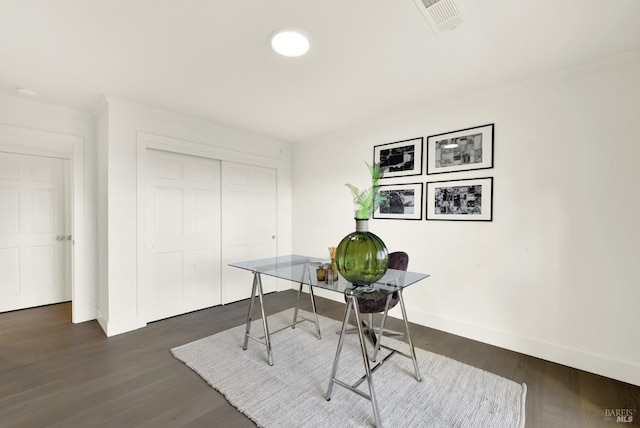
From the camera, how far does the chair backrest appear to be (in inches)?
103

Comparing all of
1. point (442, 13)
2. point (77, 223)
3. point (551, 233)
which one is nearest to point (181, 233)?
point (77, 223)

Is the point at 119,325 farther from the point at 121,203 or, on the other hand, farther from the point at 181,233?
the point at 121,203

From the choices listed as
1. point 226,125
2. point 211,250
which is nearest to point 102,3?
point 226,125

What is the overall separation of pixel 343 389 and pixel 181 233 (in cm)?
265

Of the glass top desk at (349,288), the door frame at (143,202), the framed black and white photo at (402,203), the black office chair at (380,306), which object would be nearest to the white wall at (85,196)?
the door frame at (143,202)

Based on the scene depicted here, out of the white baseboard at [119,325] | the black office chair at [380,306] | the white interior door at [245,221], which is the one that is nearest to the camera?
the black office chair at [380,306]

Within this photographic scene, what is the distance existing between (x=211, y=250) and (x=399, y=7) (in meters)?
3.38

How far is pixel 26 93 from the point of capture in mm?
2746

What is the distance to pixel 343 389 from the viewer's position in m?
2.01

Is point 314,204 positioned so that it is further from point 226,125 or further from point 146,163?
point 146,163

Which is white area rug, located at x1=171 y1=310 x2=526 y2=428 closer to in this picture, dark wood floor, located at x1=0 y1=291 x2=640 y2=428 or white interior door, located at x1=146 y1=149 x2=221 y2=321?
dark wood floor, located at x1=0 y1=291 x2=640 y2=428

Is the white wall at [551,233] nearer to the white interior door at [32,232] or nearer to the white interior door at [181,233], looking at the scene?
the white interior door at [181,233]

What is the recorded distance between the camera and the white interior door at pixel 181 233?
3.27 m

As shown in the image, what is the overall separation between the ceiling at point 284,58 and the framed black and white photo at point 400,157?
0.46 meters
